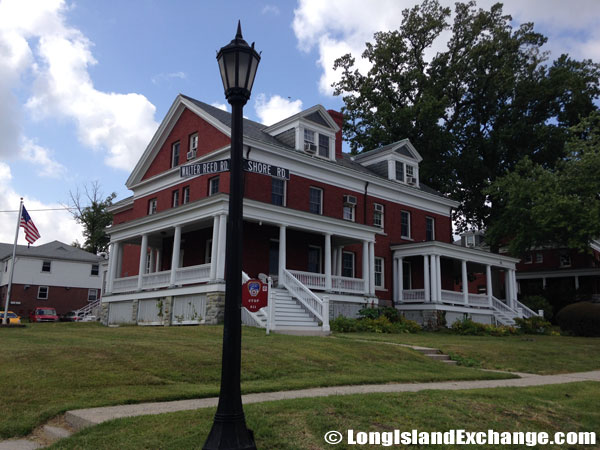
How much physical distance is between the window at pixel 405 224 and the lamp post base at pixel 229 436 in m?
29.3

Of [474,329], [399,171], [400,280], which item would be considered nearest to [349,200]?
[400,280]

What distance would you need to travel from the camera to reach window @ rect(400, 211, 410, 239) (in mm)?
33938

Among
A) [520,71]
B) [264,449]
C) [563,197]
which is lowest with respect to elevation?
[264,449]

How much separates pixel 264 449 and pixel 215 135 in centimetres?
2280

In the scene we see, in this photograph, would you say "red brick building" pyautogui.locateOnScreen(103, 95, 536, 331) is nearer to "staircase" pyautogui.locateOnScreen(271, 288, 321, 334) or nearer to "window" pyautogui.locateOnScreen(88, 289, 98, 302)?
"staircase" pyautogui.locateOnScreen(271, 288, 321, 334)

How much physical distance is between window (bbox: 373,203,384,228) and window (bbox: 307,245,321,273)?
5201 millimetres

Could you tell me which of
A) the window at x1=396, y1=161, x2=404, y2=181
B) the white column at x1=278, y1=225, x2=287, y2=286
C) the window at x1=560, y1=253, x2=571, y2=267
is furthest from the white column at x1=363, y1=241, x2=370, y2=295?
the window at x1=560, y1=253, x2=571, y2=267

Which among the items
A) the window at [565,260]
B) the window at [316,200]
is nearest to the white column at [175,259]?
the window at [316,200]

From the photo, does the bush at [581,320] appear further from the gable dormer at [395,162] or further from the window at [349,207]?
the window at [349,207]

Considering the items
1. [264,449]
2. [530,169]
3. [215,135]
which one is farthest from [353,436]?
[530,169]

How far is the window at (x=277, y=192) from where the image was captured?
26.6 metres

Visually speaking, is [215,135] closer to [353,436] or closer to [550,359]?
[550,359]

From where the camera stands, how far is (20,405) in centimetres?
780

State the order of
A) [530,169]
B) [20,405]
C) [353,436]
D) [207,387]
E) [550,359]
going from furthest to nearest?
[530,169] < [550,359] < [207,387] < [20,405] < [353,436]
